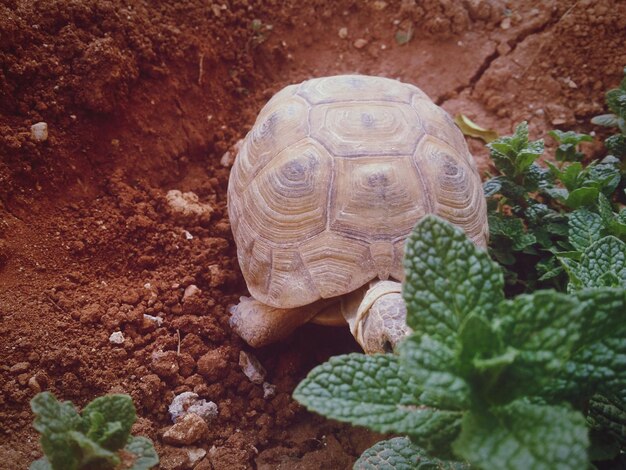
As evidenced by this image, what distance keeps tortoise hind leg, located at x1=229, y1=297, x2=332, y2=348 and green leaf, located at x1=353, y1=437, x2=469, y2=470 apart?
0.78m

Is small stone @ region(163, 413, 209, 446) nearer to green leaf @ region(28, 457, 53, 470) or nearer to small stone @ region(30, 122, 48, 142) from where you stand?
green leaf @ region(28, 457, 53, 470)

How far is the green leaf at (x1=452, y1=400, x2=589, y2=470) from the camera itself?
38.3 inches

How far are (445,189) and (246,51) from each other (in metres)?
1.85

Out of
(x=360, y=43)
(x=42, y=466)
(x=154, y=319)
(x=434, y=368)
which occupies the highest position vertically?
(x=360, y=43)

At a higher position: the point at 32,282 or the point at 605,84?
the point at 605,84

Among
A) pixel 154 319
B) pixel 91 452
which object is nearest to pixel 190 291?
→ pixel 154 319

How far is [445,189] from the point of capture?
2.21 metres

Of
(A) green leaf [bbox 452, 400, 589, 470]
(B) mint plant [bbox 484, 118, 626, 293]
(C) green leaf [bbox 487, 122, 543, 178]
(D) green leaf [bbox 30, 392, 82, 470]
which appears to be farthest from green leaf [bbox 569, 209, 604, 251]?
(D) green leaf [bbox 30, 392, 82, 470]

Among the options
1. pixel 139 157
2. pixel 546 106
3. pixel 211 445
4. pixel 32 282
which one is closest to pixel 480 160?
pixel 546 106

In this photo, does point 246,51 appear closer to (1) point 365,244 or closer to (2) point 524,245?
(1) point 365,244

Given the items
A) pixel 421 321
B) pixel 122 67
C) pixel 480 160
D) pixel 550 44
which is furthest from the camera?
pixel 550 44

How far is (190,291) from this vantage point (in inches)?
97.7

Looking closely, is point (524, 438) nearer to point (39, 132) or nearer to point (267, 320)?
point (267, 320)

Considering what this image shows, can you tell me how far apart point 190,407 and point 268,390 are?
369 mm
